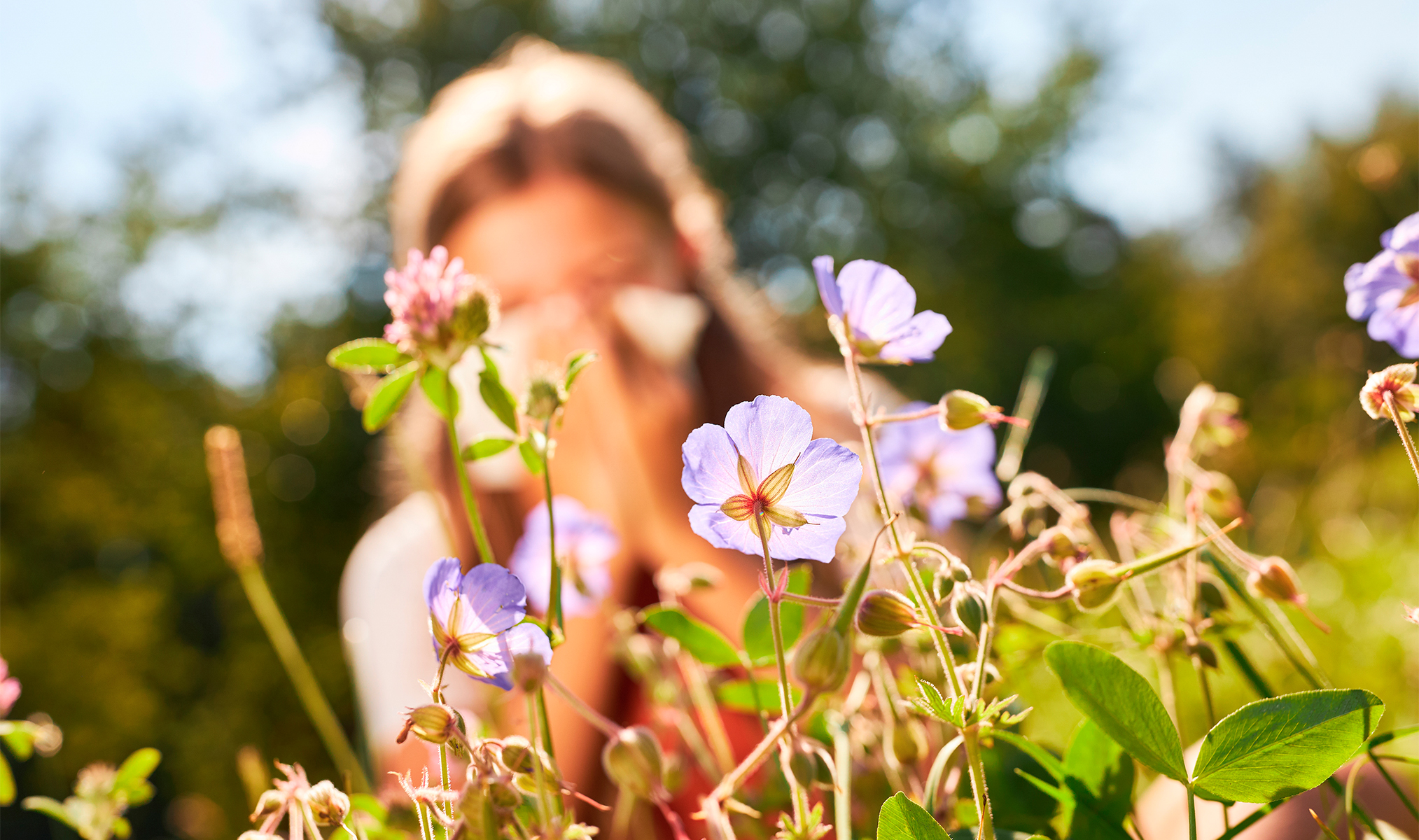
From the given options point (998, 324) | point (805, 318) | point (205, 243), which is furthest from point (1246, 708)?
point (998, 324)

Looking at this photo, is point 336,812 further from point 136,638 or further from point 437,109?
point 136,638

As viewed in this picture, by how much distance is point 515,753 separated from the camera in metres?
0.19

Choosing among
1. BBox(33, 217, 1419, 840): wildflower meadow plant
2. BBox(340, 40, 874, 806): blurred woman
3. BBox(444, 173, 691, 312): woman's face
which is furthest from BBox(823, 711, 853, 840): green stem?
BBox(444, 173, 691, 312): woman's face

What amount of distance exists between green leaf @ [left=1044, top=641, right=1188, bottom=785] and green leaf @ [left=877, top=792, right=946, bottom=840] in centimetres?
4

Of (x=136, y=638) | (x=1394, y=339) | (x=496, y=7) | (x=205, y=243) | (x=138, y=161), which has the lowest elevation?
(x=136, y=638)

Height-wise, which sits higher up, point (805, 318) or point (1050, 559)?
point (1050, 559)

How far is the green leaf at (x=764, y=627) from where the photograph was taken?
270 mm

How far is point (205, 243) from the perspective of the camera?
245 inches

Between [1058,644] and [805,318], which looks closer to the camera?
[1058,644]

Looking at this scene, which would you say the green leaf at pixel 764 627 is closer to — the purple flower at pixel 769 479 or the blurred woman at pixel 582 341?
the purple flower at pixel 769 479

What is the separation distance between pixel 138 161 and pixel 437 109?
4.86 metres

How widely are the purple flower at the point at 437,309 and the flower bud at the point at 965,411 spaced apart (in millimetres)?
113

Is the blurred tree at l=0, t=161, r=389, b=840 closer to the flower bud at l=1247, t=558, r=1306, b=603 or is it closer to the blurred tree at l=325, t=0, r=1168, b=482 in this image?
the flower bud at l=1247, t=558, r=1306, b=603

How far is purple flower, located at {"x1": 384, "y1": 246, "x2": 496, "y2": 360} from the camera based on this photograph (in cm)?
20
